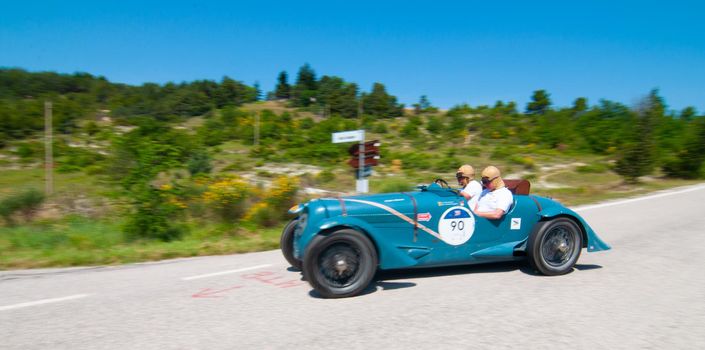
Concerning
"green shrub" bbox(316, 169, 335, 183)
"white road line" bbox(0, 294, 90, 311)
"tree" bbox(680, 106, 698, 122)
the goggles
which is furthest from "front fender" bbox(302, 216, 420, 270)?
"tree" bbox(680, 106, 698, 122)

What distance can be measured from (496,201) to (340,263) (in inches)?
80.4

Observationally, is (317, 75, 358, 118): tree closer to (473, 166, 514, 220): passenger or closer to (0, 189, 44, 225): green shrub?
(0, 189, 44, 225): green shrub

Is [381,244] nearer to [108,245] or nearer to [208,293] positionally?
[208,293]

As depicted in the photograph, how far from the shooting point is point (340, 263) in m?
5.27

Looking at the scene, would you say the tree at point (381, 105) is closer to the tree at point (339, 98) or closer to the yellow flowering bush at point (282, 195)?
the tree at point (339, 98)

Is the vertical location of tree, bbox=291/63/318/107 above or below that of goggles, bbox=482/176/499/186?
above

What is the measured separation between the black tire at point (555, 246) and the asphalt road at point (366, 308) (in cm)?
16

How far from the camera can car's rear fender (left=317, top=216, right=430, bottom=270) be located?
17.4 ft

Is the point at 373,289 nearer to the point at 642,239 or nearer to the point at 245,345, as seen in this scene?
the point at 245,345

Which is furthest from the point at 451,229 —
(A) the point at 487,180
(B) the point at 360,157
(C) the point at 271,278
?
(B) the point at 360,157

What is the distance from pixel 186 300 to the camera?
523 centimetres

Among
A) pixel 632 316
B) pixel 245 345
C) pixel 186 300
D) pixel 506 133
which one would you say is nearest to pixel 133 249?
pixel 186 300

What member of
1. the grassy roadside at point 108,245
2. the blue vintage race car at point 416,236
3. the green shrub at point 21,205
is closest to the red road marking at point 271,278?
the blue vintage race car at point 416,236

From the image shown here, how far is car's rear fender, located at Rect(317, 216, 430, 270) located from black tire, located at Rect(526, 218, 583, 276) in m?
1.48
